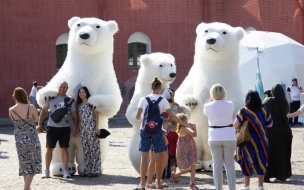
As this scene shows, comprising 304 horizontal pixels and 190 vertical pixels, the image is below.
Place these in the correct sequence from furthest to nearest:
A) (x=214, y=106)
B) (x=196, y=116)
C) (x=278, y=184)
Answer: (x=196, y=116) < (x=278, y=184) < (x=214, y=106)

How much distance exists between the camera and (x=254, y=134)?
38.0 feet

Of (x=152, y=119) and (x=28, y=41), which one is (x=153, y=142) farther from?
(x=28, y=41)

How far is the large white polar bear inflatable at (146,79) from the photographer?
1372 cm

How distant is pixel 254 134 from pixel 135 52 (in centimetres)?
2256

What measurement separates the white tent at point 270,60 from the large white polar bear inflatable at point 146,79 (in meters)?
15.2

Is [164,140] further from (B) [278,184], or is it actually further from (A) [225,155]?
(B) [278,184]

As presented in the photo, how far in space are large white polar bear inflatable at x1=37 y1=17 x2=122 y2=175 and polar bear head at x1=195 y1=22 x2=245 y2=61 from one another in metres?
1.72

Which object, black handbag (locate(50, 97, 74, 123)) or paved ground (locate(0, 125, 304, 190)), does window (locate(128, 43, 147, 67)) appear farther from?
black handbag (locate(50, 97, 74, 123))

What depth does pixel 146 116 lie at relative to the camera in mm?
11805

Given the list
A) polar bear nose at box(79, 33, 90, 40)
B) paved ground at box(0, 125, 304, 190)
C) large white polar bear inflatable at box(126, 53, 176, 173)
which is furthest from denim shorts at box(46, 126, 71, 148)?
polar bear nose at box(79, 33, 90, 40)

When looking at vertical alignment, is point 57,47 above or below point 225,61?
above

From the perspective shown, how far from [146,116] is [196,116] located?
279cm

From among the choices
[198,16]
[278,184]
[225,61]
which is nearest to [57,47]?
[198,16]

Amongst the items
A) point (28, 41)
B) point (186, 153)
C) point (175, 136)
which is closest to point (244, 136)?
point (186, 153)
